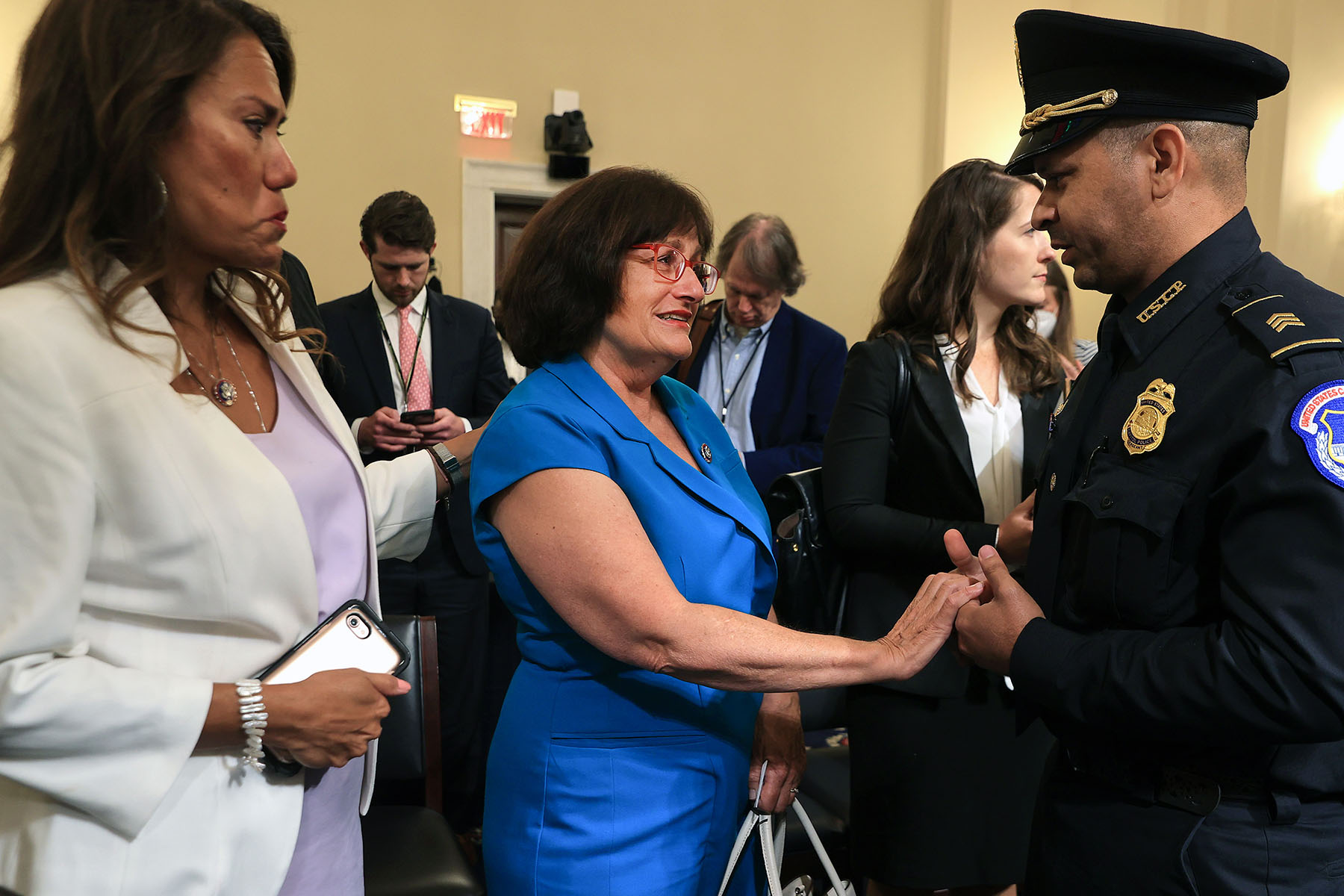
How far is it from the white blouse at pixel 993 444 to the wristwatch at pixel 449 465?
3.43 ft

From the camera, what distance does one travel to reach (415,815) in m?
2.34

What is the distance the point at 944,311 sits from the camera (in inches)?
83.4

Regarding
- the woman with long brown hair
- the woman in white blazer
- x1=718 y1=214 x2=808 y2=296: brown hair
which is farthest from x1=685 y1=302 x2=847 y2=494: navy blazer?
the woman in white blazer

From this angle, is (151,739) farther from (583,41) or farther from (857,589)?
(583,41)

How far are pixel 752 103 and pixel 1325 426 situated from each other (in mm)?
6147

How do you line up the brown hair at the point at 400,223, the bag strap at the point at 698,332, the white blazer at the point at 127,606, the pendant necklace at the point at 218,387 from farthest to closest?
1. the bag strap at the point at 698,332
2. the brown hair at the point at 400,223
3. the pendant necklace at the point at 218,387
4. the white blazer at the point at 127,606

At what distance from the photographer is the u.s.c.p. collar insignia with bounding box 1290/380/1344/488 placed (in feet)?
3.39

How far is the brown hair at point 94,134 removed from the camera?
1.03 m

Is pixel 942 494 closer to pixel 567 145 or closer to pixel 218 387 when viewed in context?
pixel 218 387

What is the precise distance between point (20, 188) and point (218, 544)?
433 mm

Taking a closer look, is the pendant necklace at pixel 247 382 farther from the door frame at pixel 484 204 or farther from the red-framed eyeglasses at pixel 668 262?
the door frame at pixel 484 204

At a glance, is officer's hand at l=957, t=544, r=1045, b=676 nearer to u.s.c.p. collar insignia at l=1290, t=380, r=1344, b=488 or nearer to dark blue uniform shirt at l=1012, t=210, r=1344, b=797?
dark blue uniform shirt at l=1012, t=210, r=1344, b=797

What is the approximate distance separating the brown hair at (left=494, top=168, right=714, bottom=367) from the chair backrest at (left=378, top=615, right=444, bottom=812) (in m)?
1.02

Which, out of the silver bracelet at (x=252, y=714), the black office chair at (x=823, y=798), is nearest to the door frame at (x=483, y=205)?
the black office chair at (x=823, y=798)
